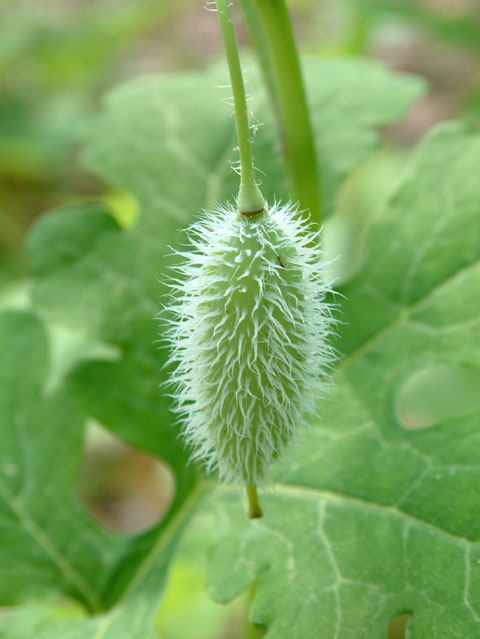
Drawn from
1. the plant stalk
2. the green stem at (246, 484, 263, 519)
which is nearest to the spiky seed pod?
the green stem at (246, 484, 263, 519)

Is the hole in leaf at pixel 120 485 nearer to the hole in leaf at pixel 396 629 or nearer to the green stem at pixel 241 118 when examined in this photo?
the hole in leaf at pixel 396 629

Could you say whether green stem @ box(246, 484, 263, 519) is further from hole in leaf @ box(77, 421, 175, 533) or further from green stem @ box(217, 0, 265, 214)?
hole in leaf @ box(77, 421, 175, 533)

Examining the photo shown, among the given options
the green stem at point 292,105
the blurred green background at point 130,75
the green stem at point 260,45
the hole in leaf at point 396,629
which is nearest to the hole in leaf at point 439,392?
the blurred green background at point 130,75

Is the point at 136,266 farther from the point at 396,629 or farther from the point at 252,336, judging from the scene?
the point at 396,629

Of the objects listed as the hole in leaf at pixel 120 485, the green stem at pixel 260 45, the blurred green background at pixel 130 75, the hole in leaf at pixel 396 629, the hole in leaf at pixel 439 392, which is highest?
the green stem at pixel 260 45

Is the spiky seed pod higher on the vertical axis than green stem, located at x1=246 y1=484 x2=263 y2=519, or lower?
higher

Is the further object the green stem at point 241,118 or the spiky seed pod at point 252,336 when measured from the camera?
the spiky seed pod at point 252,336
